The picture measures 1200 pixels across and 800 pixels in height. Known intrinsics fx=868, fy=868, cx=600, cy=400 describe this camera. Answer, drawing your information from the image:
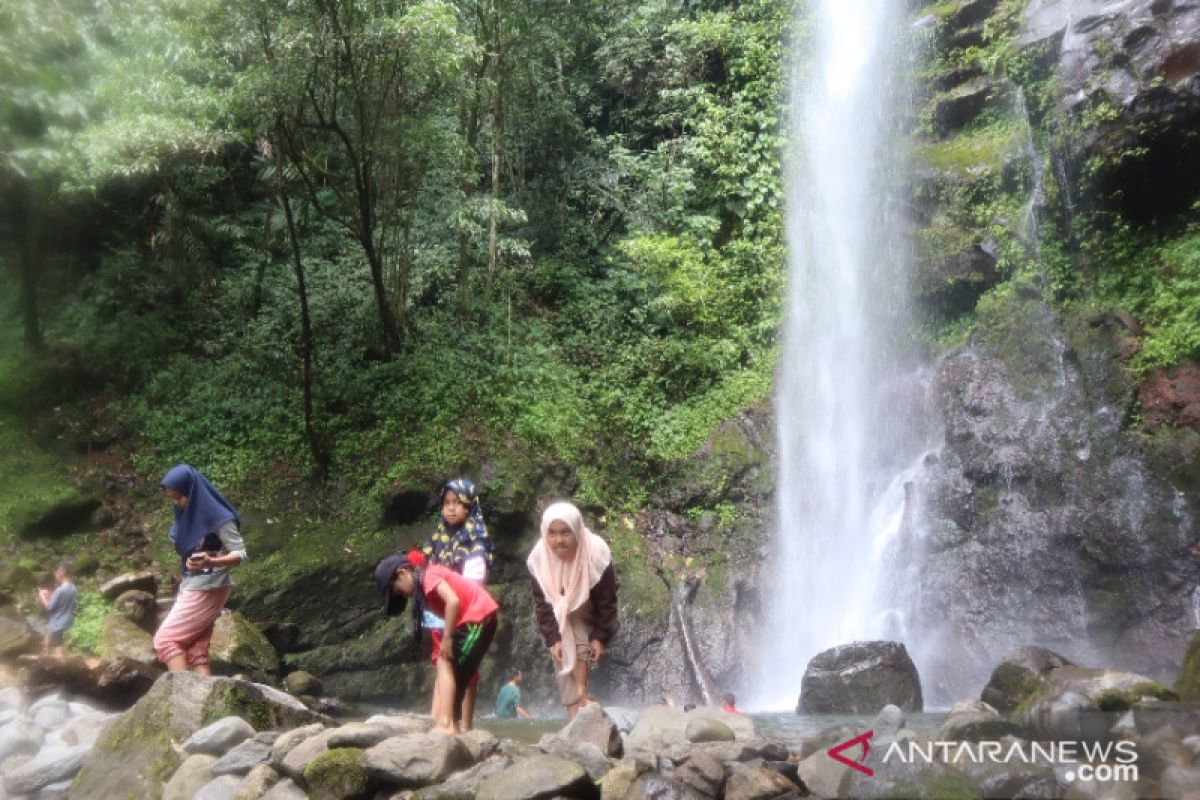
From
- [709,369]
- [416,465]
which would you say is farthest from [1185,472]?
[416,465]

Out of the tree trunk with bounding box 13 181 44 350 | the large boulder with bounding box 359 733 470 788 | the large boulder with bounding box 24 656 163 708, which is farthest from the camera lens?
the tree trunk with bounding box 13 181 44 350

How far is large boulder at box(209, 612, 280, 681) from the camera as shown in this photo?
8.11 meters

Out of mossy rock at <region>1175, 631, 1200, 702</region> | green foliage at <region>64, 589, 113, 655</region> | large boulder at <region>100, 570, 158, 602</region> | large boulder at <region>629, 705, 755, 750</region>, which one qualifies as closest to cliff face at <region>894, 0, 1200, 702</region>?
mossy rock at <region>1175, 631, 1200, 702</region>

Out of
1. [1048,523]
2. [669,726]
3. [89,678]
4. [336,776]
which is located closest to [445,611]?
[336,776]

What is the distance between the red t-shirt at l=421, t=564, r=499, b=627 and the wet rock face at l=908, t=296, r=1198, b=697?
716 centimetres

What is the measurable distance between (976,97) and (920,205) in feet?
6.36

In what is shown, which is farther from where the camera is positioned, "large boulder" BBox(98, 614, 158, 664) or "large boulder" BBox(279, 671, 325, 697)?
"large boulder" BBox(279, 671, 325, 697)

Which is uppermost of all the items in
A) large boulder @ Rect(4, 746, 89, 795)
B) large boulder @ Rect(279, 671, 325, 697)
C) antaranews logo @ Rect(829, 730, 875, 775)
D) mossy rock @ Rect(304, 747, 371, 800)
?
antaranews logo @ Rect(829, 730, 875, 775)

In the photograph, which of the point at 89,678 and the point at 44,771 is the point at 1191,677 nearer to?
the point at 44,771

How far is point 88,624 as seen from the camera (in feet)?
29.2

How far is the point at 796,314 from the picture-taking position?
48.0ft

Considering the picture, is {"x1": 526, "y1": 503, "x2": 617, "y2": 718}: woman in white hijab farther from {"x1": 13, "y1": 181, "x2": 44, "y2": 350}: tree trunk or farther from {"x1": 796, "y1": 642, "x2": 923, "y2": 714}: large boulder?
{"x1": 13, "y1": 181, "x2": 44, "y2": 350}: tree trunk

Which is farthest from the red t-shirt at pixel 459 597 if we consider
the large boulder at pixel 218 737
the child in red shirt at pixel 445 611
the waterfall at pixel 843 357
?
the waterfall at pixel 843 357

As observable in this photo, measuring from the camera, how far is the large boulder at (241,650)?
811cm
